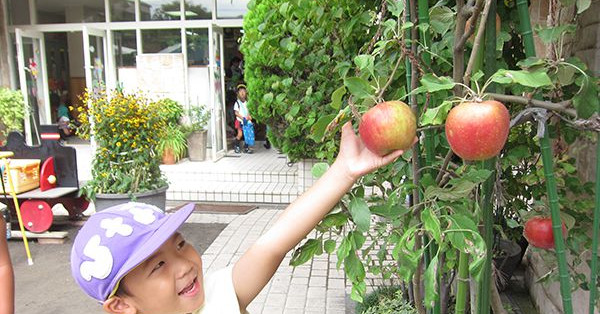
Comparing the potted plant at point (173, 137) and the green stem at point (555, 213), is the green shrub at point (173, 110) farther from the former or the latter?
the green stem at point (555, 213)

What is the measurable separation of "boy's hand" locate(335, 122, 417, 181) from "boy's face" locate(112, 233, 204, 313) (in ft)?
1.64

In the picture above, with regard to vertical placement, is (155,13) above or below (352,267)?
above

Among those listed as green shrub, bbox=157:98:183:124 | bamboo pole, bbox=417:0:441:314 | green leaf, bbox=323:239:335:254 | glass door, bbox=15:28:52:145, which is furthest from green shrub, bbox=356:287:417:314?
glass door, bbox=15:28:52:145

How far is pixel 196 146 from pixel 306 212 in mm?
7299

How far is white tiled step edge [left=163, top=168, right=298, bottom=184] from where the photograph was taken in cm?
698

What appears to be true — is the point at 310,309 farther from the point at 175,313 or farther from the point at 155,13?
the point at 155,13

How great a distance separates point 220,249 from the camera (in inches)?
185

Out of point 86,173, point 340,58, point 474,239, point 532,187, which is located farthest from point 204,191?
point 474,239

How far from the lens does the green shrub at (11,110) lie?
30.5ft

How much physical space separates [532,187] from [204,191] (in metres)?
5.34

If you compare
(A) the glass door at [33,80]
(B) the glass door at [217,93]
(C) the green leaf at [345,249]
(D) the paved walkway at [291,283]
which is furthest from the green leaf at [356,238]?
(A) the glass door at [33,80]

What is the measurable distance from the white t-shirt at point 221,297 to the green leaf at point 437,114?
0.71 metres

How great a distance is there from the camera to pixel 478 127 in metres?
0.89

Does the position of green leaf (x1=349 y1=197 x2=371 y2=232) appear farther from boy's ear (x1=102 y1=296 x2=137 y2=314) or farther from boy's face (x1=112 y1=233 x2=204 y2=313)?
boy's ear (x1=102 y1=296 x2=137 y2=314)
